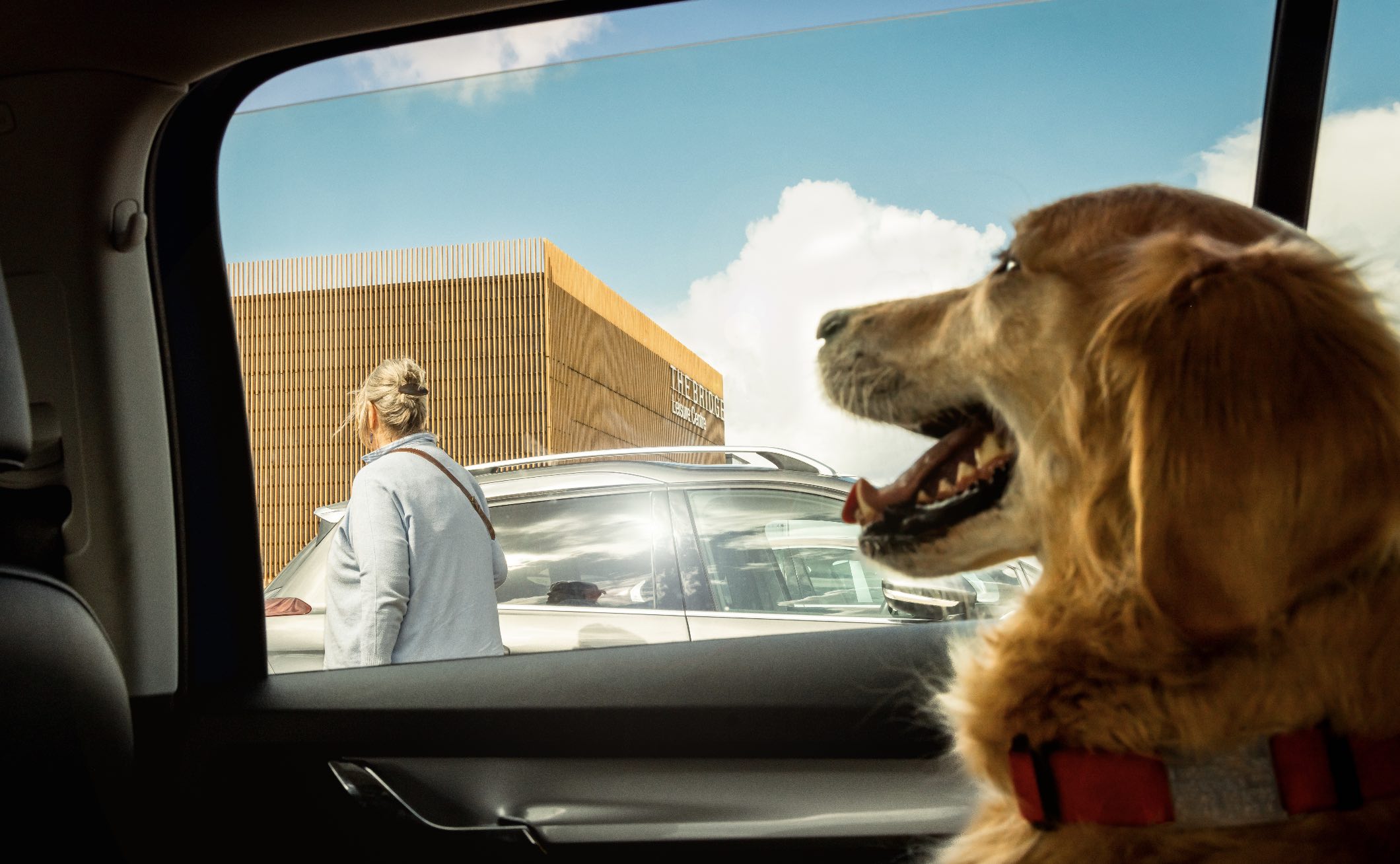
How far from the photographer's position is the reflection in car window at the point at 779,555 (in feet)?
7.68

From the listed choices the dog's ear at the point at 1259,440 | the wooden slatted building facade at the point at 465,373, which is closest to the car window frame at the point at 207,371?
the wooden slatted building facade at the point at 465,373

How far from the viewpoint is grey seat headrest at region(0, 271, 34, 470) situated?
1.25 meters

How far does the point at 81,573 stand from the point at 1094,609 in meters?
1.56

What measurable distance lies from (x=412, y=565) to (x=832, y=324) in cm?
177

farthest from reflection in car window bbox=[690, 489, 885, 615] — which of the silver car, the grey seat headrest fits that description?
the grey seat headrest

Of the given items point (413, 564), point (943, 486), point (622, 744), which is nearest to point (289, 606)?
point (413, 564)

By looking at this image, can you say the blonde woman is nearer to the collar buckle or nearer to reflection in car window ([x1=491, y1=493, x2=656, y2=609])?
reflection in car window ([x1=491, y1=493, x2=656, y2=609])

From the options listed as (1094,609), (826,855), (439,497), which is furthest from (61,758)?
(439,497)

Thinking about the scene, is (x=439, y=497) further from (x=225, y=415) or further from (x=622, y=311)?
(x=225, y=415)

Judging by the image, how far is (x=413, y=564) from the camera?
296cm

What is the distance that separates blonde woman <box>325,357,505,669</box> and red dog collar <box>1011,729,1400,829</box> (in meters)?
1.88

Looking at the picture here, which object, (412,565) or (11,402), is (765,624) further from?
(11,402)

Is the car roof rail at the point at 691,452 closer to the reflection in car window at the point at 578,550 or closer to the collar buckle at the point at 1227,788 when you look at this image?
the reflection in car window at the point at 578,550

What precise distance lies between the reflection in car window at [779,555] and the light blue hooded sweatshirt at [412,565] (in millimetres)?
652
